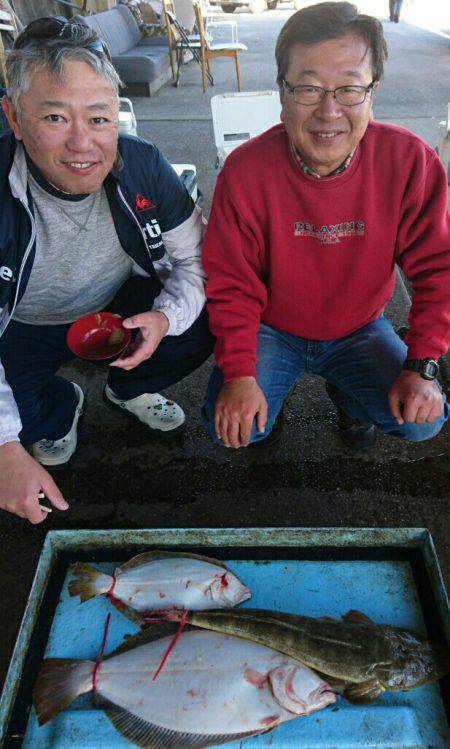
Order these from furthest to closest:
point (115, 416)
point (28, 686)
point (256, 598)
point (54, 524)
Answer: point (115, 416) < point (54, 524) < point (256, 598) < point (28, 686)

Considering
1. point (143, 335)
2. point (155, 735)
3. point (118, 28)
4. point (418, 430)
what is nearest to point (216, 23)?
point (118, 28)

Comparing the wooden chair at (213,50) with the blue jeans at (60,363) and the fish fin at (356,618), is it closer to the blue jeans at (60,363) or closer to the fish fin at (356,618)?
the blue jeans at (60,363)

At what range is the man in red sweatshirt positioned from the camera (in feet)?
4.70

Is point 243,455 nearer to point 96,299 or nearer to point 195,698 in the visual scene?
point 96,299

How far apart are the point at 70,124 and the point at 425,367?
1.38m

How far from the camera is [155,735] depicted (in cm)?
119

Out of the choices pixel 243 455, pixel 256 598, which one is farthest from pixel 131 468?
pixel 256 598

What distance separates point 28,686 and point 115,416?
132 centimetres

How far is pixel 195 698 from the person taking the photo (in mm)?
1211

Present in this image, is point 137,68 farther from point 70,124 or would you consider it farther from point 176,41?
point 70,124

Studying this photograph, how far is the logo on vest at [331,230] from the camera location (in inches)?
65.4

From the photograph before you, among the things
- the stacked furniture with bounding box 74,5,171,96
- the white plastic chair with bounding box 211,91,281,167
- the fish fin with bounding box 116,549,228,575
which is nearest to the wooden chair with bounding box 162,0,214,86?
the stacked furniture with bounding box 74,5,171,96

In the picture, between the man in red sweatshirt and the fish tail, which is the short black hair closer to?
the man in red sweatshirt

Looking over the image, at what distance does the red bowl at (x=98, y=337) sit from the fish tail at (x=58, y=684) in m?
0.91
